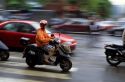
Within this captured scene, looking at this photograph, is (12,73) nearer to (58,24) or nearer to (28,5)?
(58,24)

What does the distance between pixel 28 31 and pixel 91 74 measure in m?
5.69

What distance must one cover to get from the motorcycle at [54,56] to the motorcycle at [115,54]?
2.20 meters

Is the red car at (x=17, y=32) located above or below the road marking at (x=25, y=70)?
above

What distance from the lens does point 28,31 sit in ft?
54.6

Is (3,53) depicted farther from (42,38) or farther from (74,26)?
(74,26)

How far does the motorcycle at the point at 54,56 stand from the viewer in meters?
11.8

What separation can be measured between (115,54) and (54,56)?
249 cm

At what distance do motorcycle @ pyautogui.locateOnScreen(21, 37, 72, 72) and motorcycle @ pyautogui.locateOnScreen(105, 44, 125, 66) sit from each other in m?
2.20

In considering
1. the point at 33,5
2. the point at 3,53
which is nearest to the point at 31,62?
the point at 3,53

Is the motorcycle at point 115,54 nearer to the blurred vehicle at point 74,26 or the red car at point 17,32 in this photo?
the red car at point 17,32

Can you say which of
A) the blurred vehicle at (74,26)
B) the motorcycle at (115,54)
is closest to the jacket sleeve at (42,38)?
the motorcycle at (115,54)

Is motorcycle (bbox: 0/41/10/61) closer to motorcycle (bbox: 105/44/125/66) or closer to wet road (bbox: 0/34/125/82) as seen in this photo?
wet road (bbox: 0/34/125/82)

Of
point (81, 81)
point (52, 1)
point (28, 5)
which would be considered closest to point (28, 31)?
point (81, 81)

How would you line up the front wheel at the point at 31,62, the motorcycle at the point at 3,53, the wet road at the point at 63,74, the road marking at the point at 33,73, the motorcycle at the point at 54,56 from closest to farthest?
the wet road at the point at 63,74 → the road marking at the point at 33,73 → the motorcycle at the point at 54,56 → the front wheel at the point at 31,62 → the motorcycle at the point at 3,53
